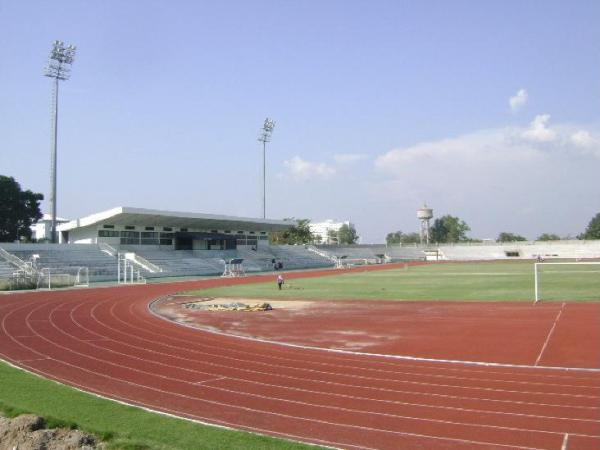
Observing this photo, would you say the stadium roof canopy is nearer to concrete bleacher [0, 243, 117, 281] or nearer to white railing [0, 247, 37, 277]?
concrete bleacher [0, 243, 117, 281]

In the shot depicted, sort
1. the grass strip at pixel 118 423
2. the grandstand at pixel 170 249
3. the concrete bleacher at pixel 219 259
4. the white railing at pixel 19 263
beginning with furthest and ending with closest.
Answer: the concrete bleacher at pixel 219 259
the grandstand at pixel 170 249
the white railing at pixel 19 263
the grass strip at pixel 118 423

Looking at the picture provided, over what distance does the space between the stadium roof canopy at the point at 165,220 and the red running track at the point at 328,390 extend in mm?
33790

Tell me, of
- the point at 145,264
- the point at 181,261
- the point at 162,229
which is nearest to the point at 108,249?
the point at 145,264

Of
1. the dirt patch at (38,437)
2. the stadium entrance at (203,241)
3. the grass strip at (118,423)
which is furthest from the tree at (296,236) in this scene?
the dirt patch at (38,437)

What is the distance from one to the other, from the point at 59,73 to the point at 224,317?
126ft

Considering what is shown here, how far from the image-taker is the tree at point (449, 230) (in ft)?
447

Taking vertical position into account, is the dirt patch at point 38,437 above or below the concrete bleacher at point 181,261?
below

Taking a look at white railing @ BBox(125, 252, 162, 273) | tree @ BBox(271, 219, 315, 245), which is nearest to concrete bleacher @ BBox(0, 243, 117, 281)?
white railing @ BBox(125, 252, 162, 273)

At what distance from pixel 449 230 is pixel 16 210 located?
10247 centimetres

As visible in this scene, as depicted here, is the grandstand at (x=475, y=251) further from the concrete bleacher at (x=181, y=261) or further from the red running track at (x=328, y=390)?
the red running track at (x=328, y=390)

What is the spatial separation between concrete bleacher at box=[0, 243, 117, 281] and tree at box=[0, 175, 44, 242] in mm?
16971

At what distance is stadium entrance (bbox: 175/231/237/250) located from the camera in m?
58.8

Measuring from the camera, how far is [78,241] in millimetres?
51906

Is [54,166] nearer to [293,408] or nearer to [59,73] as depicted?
[59,73]
